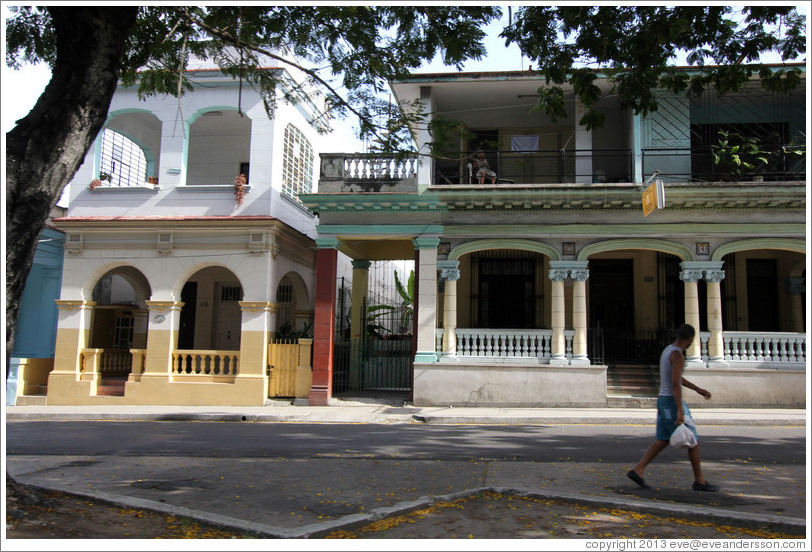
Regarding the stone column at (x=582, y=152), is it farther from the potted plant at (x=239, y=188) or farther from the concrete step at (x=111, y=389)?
the concrete step at (x=111, y=389)

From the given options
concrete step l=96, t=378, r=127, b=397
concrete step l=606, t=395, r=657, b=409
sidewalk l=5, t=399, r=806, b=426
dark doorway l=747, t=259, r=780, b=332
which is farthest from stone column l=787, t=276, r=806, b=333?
concrete step l=96, t=378, r=127, b=397

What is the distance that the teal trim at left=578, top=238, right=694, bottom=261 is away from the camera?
50.5 feet

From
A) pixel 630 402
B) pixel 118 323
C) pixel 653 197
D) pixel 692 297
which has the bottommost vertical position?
pixel 630 402

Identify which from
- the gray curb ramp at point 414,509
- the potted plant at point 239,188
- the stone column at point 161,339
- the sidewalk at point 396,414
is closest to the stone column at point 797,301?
the sidewalk at point 396,414

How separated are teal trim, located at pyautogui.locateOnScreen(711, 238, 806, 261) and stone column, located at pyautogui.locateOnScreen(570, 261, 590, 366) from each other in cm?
309

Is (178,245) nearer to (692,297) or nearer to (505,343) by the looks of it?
(505,343)

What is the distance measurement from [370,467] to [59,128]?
16.5ft

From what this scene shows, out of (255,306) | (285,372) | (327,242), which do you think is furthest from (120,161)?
(285,372)

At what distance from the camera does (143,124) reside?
19.0 metres

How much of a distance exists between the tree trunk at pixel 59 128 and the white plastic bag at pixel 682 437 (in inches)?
237

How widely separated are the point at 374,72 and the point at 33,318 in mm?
14037

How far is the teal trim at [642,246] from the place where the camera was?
15.4 meters

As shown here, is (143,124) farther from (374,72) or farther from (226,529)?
(226,529)

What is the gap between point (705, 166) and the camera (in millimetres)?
15875
